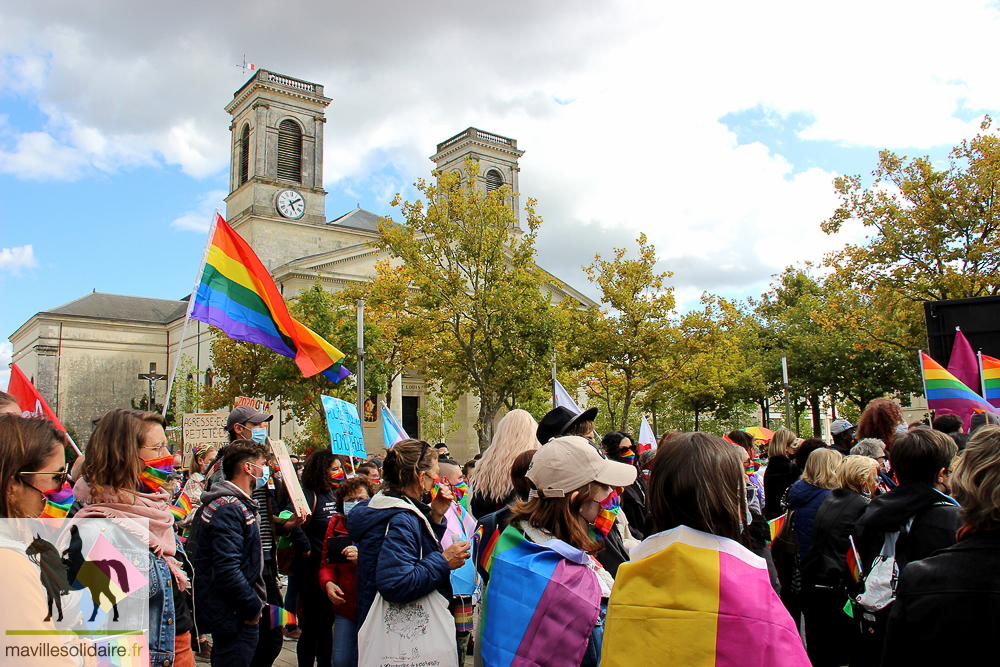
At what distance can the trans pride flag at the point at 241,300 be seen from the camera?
7.83 metres

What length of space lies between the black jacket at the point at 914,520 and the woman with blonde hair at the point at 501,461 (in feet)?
6.22

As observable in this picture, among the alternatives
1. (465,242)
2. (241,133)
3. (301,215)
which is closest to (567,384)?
(465,242)

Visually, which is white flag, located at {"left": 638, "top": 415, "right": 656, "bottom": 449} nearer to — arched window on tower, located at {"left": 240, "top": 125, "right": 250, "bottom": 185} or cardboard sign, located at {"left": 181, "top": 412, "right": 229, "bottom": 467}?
cardboard sign, located at {"left": 181, "top": 412, "right": 229, "bottom": 467}

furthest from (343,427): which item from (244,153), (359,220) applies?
(359,220)

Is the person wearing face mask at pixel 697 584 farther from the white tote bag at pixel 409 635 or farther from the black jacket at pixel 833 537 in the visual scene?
the black jacket at pixel 833 537

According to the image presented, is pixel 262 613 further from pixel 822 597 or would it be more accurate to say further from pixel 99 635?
pixel 822 597

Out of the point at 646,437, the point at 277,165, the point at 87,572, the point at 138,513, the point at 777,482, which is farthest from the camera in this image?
the point at 277,165

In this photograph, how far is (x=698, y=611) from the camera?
2.20 metres

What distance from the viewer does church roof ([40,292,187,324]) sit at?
63406 mm

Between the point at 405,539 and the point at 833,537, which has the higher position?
the point at 405,539

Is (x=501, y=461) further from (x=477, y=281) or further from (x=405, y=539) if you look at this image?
(x=477, y=281)

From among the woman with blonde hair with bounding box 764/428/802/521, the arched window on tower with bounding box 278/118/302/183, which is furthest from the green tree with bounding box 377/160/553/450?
the arched window on tower with bounding box 278/118/302/183

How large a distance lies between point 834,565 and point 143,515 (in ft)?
13.7

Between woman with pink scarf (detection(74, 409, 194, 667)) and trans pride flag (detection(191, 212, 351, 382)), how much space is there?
4400 millimetres
